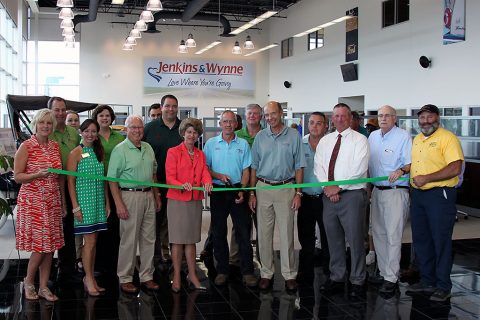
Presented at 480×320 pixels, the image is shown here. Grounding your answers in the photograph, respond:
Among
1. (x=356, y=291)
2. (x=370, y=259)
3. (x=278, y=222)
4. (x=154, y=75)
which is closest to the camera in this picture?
(x=356, y=291)

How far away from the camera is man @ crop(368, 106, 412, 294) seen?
5.28 m

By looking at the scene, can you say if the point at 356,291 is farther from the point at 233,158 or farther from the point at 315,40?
the point at 315,40

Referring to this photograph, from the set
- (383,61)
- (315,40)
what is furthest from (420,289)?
(315,40)

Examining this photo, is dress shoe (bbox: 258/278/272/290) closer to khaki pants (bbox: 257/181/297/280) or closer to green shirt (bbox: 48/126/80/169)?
khaki pants (bbox: 257/181/297/280)

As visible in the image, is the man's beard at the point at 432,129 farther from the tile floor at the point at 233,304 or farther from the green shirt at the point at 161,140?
the green shirt at the point at 161,140

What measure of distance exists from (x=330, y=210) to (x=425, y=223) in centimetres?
86

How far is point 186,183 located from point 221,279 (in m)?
1.10

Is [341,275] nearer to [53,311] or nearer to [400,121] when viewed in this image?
[53,311]

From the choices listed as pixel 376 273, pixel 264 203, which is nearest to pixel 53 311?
pixel 264 203

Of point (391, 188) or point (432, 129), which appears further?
point (391, 188)

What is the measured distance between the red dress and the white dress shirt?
2.41 metres

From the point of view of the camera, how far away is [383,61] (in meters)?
16.9

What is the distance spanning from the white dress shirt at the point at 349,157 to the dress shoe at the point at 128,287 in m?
2.01

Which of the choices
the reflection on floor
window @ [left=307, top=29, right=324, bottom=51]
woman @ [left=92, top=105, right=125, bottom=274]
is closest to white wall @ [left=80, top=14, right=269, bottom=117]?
window @ [left=307, top=29, right=324, bottom=51]
